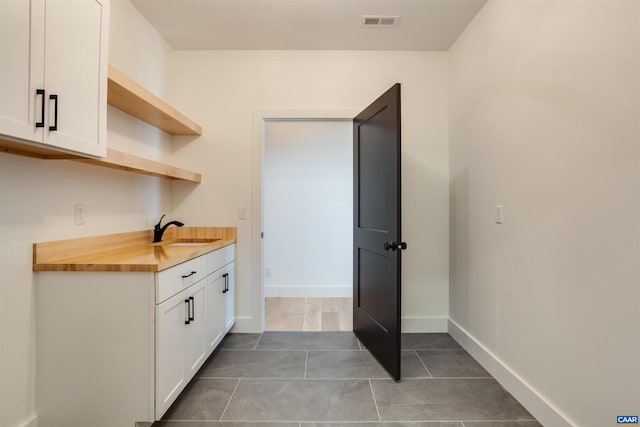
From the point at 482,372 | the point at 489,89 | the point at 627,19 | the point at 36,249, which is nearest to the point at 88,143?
the point at 36,249

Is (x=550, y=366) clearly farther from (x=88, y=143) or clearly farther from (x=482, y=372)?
(x=88, y=143)

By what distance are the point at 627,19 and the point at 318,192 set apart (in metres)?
3.26

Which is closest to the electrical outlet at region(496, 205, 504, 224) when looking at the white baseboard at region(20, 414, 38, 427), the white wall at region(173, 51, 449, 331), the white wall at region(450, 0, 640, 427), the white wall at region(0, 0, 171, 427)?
the white wall at region(450, 0, 640, 427)

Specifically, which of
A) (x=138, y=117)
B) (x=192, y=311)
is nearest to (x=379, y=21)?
(x=138, y=117)

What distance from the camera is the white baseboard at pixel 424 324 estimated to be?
9.06 ft

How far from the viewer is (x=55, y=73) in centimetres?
→ 119

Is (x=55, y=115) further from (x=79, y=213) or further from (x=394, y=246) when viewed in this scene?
(x=394, y=246)

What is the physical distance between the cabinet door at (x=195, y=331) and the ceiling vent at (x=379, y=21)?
2.37 m

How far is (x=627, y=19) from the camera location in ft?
3.79

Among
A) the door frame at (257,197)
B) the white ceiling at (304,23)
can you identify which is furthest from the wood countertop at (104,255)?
the white ceiling at (304,23)

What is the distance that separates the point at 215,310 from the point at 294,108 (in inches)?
75.4

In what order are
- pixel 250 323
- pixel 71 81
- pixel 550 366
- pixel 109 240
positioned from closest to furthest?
pixel 71 81 → pixel 550 366 → pixel 109 240 → pixel 250 323

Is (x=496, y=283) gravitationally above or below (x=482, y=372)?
above

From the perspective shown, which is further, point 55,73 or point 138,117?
point 138,117
